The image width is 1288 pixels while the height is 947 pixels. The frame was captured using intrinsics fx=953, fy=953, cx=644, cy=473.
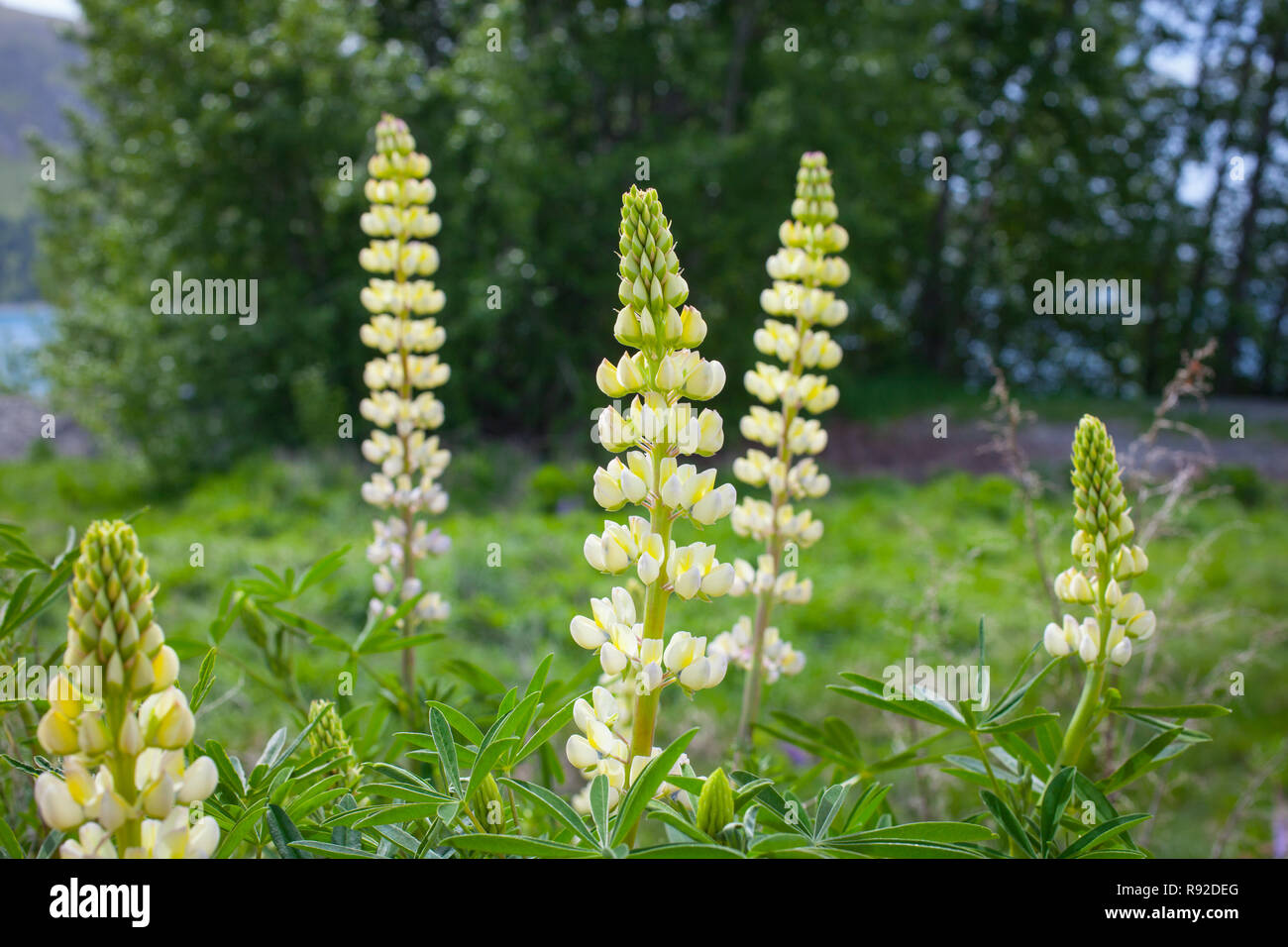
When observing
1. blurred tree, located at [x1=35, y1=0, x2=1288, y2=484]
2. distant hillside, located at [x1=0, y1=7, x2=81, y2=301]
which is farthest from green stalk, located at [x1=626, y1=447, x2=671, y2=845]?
distant hillside, located at [x1=0, y1=7, x2=81, y2=301]

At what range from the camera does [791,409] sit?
4.96ft

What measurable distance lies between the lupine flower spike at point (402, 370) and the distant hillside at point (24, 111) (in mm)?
10675

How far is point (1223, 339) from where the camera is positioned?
42.6ft

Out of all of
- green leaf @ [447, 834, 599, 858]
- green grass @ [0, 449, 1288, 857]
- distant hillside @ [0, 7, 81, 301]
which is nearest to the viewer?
green leaf @ [447, 834, 599, 858]

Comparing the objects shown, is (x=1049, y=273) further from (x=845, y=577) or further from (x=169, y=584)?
(x=169, y=584)

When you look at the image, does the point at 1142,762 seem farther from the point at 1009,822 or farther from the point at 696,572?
the point at 696,572

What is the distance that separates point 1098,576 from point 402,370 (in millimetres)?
1196

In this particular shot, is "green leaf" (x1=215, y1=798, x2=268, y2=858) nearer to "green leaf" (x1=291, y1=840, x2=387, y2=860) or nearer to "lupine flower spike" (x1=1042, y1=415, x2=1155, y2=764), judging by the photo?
"green leaf" (x1=291, y1=840, x2=387, y2=860)

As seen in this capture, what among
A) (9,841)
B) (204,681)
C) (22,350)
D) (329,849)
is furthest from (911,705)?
(22,350)

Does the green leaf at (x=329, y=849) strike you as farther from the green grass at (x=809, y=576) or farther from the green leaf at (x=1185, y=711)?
the green grass at (x=809, y=576)

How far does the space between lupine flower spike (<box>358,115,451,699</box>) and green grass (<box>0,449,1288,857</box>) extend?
278 mm

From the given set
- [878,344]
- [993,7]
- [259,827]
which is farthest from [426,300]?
[993,7]

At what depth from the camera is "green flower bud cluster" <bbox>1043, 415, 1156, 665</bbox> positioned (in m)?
0.87

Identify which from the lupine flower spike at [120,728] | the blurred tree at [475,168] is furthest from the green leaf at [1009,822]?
the blurred tree at [475,168]
